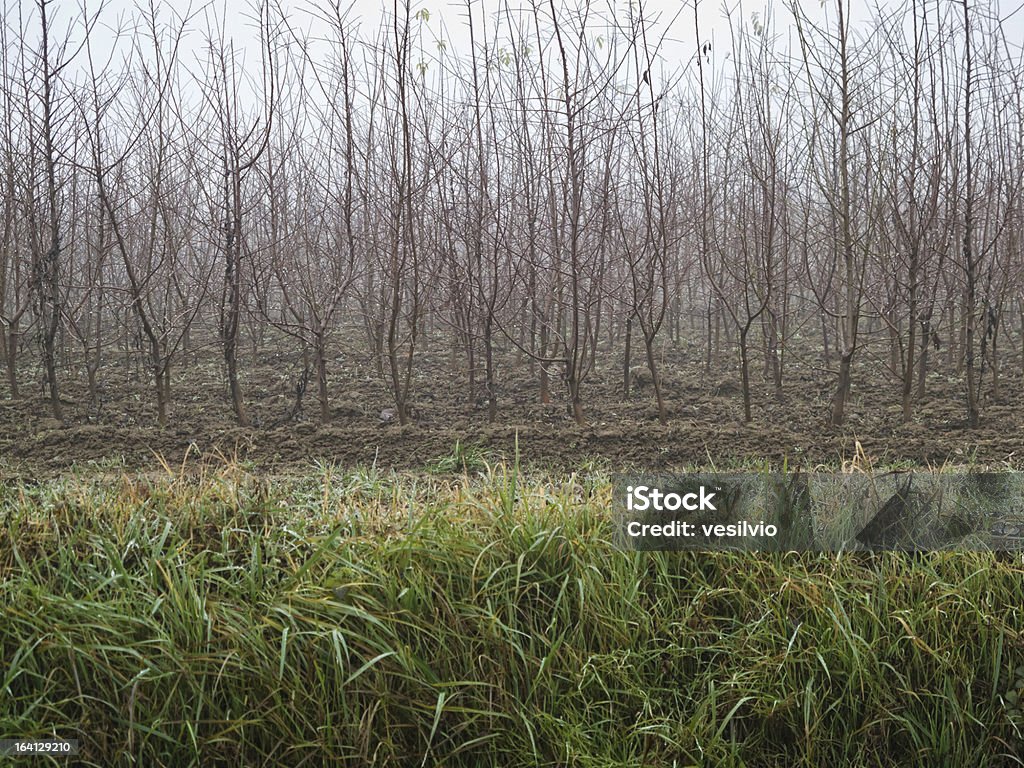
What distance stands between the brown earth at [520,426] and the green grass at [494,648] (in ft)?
3.92

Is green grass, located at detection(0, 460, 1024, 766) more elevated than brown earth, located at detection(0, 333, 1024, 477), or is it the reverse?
brown earth, located at detection(0, 333, 1024, 477)

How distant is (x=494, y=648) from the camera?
262 cm

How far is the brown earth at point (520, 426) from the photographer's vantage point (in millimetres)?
4691

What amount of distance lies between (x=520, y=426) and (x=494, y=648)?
9.30 ft

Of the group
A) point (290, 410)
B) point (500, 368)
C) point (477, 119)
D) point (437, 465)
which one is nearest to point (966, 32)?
point (477, 119)

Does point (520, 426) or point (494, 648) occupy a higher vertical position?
point (520, 426)

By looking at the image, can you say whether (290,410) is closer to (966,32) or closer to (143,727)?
(143,727)

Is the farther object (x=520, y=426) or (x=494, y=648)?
(x=520, y=426)

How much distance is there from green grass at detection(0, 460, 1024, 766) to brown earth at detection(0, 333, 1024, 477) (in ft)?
3.92

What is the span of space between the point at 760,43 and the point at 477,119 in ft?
7.39

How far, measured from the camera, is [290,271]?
21.9 feet

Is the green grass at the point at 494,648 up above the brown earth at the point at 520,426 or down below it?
below

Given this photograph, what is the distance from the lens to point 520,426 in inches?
212

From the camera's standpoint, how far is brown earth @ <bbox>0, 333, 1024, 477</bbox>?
4.69 metres
